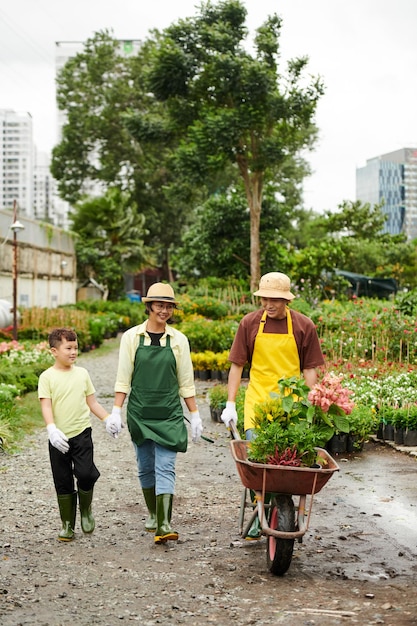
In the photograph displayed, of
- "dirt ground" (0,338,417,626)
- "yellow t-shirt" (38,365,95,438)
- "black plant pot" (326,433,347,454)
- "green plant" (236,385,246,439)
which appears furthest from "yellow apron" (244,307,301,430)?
"black plant pot" (326,433,347,454)

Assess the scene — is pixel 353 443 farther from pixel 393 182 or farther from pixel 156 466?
pixel 393 182

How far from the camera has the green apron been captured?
5.78 m

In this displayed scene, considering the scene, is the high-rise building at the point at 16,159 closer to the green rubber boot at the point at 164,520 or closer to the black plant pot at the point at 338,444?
the black plant pot at the point at 338,444

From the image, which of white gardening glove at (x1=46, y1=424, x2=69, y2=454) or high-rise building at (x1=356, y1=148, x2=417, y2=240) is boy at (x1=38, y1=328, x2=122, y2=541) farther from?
high-rise building at (x1=356, y1=148, x2=417, y2=240)

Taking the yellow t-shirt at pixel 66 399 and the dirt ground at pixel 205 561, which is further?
the yellow t-shirt at pixel 66 399

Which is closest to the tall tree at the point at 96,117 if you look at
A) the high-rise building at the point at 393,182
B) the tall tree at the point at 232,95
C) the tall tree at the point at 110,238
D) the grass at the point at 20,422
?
the tall tree at the point at 110,238

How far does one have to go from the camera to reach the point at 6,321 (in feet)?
72.8

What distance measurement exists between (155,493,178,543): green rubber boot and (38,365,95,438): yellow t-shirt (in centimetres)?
72

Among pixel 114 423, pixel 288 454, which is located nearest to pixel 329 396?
pixel 288 454

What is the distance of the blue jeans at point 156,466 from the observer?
18.9ft

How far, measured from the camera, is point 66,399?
5.88 metres

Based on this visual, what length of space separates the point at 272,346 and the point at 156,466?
43.5 inches

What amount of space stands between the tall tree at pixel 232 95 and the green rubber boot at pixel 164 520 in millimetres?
24919

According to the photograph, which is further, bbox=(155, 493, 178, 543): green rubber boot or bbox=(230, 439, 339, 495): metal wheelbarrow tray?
bbox=(155, 493, 178, 543): green rubber boot
